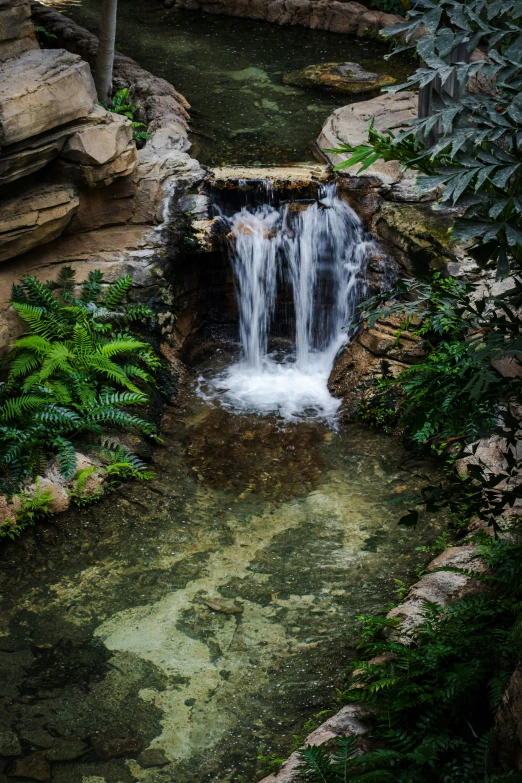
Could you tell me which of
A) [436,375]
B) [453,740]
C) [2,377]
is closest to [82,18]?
[2,377]

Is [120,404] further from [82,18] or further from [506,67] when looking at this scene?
[82,18]

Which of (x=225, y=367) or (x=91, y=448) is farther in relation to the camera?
(x=225, y=367)

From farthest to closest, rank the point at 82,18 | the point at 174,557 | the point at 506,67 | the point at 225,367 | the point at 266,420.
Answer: the point at 82,18
the point at 225,367
the point at 266,420
the point at 174,557
the point at 506,67

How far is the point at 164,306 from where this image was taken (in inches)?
326

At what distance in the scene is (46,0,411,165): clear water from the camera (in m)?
10.1

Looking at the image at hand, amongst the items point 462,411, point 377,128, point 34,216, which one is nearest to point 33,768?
point 462,411

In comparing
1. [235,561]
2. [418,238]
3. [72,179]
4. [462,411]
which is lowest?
[235,561]

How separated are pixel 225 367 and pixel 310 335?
103cm

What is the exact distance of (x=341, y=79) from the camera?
11938 mm

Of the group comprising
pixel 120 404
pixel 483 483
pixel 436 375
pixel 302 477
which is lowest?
pixel 302 477

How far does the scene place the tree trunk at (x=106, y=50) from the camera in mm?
9008

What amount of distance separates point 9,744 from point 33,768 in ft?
0.75

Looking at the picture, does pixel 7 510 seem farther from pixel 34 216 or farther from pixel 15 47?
pixel 15 47

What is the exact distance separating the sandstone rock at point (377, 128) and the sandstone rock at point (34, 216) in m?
2.98
